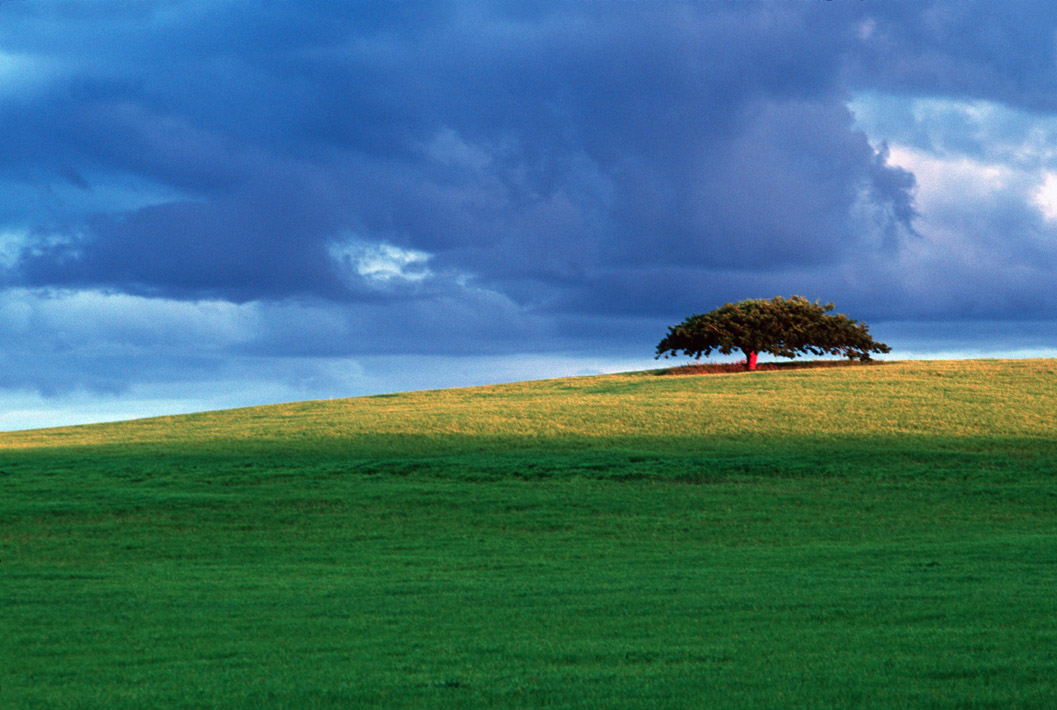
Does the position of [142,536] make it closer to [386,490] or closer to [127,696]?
[386,490]

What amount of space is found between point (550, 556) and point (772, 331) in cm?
4564

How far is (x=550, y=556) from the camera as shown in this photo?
63.6 ft

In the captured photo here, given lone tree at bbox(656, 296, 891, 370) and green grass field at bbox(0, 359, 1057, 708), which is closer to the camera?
green grass field at bbox(0, 359, 1057, 708)

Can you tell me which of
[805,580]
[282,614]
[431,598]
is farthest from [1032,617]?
[282,614]

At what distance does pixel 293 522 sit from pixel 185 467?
29.1ft

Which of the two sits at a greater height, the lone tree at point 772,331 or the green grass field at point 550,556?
the lone tree at point 772,331

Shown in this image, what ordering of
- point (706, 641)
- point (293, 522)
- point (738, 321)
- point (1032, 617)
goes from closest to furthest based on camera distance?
point (706, 641) → point (1032, 617) → point (293, 522) → point (738, 321)

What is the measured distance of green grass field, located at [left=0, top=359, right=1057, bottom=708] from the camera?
9.98 metres

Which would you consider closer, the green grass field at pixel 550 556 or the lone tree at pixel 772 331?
the green grass field at pixel 550 556

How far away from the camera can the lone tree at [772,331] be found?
6156 centimetres

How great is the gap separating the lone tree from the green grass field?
56.6 feet

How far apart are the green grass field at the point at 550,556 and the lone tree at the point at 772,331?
679 inches

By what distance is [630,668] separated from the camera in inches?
402

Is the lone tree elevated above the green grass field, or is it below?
above
